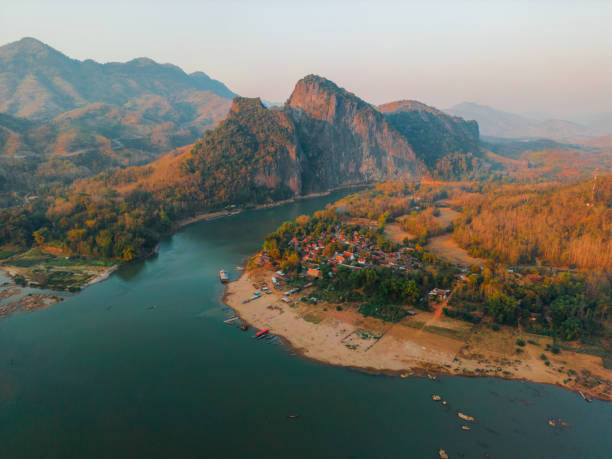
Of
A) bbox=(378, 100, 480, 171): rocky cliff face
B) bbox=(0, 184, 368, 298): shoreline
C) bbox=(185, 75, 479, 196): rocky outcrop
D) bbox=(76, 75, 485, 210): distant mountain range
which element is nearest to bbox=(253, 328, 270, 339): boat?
bbox=(0, 184, 368, 298): shoreline

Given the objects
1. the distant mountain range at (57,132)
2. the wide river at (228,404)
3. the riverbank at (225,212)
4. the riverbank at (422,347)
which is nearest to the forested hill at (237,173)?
the riverbank at (225,212)

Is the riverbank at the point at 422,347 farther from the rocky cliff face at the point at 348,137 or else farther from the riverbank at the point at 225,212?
the rocky cliff face at the point at 348,137

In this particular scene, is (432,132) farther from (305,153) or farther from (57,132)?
(57,132)

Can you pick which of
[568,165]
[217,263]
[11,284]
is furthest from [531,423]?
[568,165]

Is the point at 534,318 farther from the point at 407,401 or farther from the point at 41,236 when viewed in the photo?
the point at 41,236

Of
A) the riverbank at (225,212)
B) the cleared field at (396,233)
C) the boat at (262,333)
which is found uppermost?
the riverbank at (225,212)

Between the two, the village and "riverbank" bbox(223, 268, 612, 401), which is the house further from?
"riverbank" bbox(223, 268, 612, 401)

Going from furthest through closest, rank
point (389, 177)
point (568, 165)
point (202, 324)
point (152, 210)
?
point (389, 177), point (568, 165), point (152, 210), point (202, 324)
